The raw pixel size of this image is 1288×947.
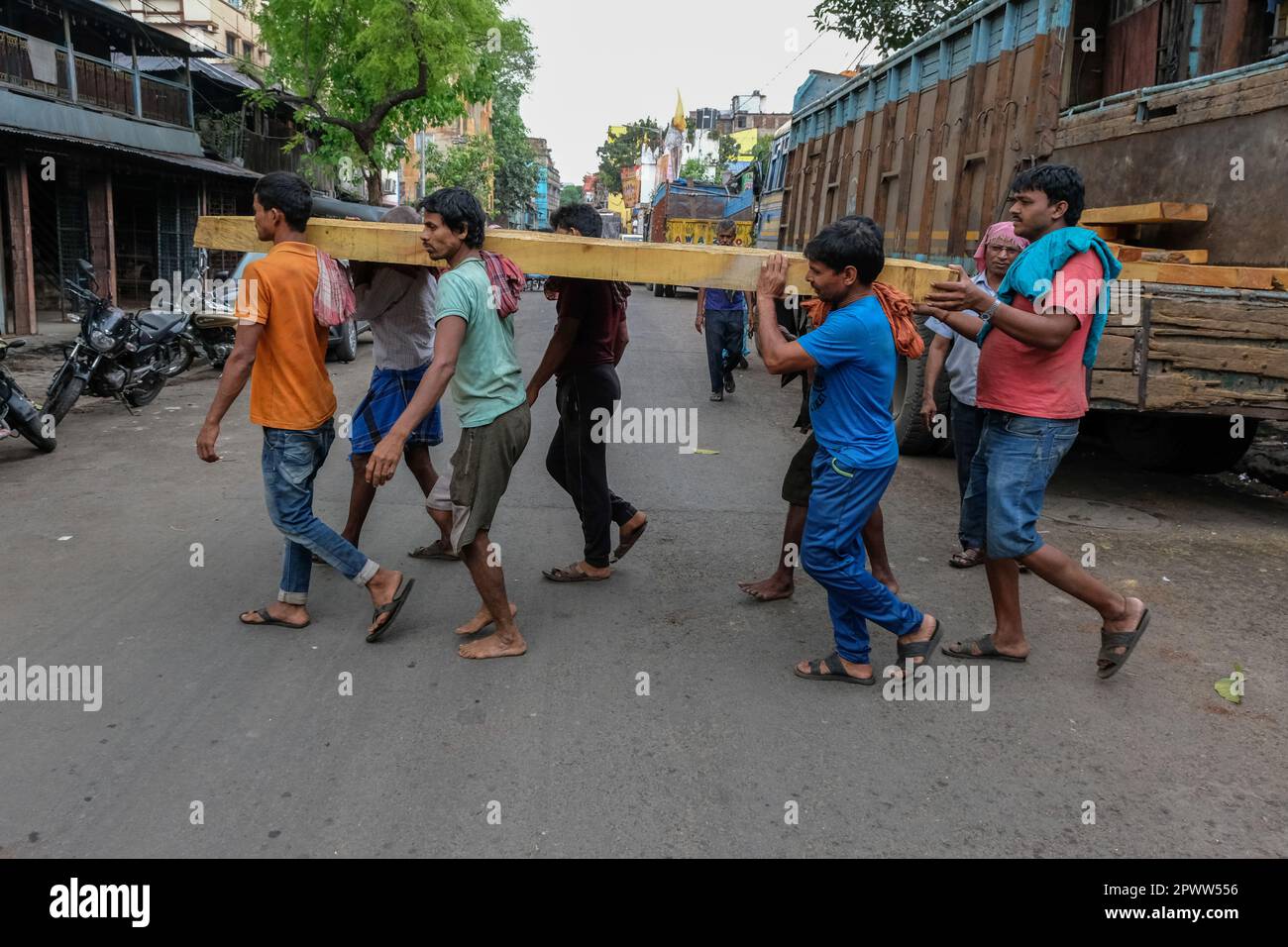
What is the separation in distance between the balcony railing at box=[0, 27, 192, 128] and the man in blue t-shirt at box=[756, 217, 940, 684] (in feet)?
49.4

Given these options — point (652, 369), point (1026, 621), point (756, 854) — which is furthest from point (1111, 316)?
point (652, 369)

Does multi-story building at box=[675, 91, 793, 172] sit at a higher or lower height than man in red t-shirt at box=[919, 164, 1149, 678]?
higher

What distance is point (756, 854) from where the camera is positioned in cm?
259

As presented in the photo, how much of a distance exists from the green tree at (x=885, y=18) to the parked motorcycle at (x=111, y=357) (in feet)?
39.6

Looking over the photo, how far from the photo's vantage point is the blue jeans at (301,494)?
3822mm

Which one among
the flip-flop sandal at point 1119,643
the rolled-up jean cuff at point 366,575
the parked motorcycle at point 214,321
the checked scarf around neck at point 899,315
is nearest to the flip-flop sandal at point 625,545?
the rolled-up jean cuff at point 366,575

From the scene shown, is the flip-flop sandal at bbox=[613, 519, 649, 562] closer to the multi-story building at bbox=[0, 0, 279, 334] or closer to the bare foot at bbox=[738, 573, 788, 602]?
the bare foot at bbox=[738, 573, 788, 602]

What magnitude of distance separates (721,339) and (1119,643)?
678cm

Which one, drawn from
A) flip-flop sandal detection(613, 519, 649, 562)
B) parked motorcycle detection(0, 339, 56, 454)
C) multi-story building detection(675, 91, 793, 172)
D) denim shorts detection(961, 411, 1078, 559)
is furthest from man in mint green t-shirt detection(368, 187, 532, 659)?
multi-story building detection(675, 91, 793, 172)

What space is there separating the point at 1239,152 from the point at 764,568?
3.60 metres

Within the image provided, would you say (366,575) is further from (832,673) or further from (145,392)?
(145,392)

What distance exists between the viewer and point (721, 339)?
10.0 metres

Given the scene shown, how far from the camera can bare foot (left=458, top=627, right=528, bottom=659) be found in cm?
379

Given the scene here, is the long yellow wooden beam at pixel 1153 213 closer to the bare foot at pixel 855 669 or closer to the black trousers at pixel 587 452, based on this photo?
the black trousers at pixel 587 452
